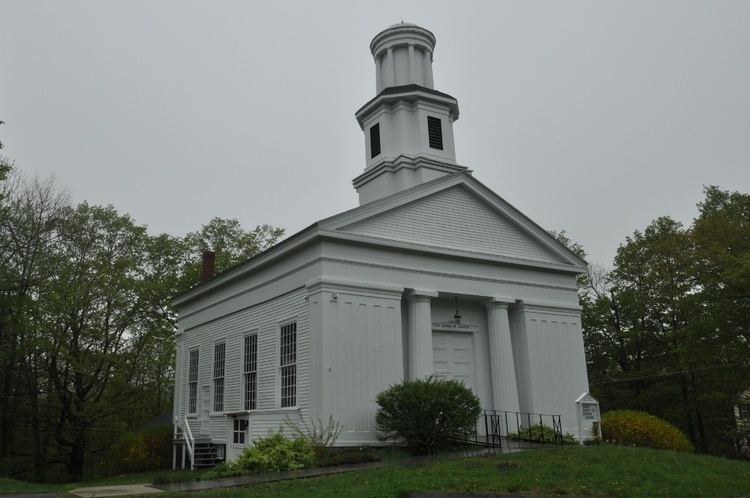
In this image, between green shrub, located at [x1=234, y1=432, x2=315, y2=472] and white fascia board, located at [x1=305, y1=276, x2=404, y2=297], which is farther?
white fascia board, located at [x1=305, y1=276, x2=404, y2=297]

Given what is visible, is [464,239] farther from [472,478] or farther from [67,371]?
[67,371]

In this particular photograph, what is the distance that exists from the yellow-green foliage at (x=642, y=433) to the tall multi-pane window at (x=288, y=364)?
362 inches

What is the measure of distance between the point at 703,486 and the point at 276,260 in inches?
516

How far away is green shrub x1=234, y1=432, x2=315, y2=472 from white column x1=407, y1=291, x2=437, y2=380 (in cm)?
454

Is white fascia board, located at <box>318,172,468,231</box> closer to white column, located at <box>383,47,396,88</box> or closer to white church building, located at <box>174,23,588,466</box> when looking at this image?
white church building, located at <box>174,23,588,466</box>

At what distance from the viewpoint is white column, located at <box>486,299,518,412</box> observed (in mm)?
20547

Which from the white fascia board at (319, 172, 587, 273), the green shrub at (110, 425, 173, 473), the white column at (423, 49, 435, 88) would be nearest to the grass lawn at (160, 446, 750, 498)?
the white fascia board at (319, 172, 587, 273)

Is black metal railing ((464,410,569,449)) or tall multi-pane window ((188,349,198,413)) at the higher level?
tall multi-pane window ((188,349,198,413))

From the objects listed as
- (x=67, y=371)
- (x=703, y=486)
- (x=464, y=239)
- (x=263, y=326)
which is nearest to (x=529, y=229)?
(x=464, y=239)

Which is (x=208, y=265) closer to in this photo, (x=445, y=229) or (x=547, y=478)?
(x=445, y=229)

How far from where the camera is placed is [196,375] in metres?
25.3

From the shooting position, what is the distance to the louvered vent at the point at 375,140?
26.1 metres

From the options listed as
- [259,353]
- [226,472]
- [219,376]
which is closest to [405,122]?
[259,353]

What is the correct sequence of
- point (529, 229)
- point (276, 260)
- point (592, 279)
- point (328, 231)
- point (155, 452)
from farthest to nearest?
point (592, 279) → point (155, 452) → point (529, 229) → point (276, 260) → point (328, 231)
